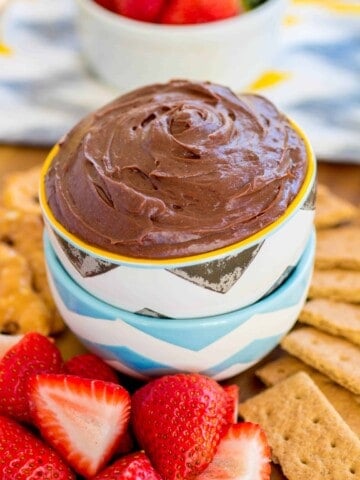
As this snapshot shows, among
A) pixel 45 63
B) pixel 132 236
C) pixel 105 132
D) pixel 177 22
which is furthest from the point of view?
pixel 45 63

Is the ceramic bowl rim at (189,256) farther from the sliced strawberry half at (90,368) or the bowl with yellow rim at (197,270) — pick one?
the sliced strawberry half at (90,368)

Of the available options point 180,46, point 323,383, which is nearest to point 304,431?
point 323,383

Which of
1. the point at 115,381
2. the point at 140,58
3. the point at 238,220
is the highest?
the point at 238,220

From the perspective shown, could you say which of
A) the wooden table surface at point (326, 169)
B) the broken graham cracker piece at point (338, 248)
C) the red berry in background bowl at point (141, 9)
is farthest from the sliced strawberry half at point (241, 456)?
the red berry in background bowl at point (141, 9)

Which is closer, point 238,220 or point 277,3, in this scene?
point 238,220

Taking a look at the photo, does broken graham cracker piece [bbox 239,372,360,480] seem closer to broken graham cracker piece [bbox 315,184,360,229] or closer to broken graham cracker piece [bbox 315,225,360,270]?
broken graham cracker piece [bbox 315,225,360,270]

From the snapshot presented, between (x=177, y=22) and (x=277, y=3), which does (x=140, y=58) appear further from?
(x=277, y=3)

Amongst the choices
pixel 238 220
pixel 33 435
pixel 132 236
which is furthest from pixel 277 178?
pixel 33 435
